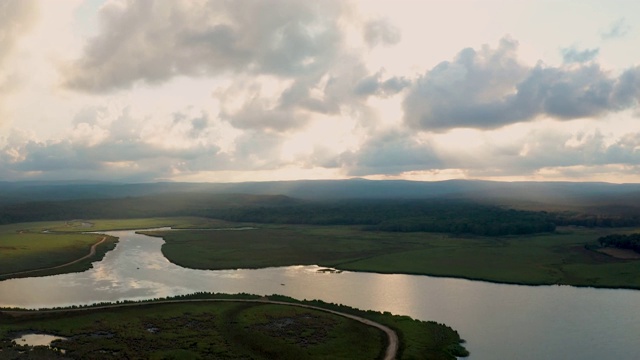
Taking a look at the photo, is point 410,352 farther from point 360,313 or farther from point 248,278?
point 248,278

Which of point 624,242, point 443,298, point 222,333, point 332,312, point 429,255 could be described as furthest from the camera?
point 429,255

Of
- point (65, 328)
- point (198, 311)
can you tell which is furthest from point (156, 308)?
point (65, 328)

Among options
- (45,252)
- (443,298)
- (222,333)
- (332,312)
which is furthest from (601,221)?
(45,252)

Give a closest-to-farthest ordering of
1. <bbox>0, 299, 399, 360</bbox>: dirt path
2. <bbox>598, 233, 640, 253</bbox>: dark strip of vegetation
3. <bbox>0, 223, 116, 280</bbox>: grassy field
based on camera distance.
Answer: <bbox>0, 299, 399, 360</bbox>: dirt path < <bbox>0, 223, 116, 280</bbox>: grassy field < <bbox>598, 233, 640, 253</bbox>: dark strip of vegetation

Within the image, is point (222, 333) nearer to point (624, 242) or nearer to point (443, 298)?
point (443, 298)

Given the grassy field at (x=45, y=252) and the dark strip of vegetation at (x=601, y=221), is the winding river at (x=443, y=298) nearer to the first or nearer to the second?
the grassy field at (x=45, y=252)

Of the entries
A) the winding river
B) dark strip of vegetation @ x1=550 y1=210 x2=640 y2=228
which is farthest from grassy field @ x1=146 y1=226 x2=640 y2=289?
dark strip of vegetation @ x1=550 y1=210 x2=640 y2=228

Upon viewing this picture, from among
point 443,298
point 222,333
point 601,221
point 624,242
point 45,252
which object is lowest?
point 443,298

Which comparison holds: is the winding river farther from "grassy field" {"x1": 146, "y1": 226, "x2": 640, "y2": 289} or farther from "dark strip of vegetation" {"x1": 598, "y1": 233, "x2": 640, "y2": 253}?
"dark strip of vegetation" {"x1": 598, "y1": 233, "x2": 640, "y2": 253}
